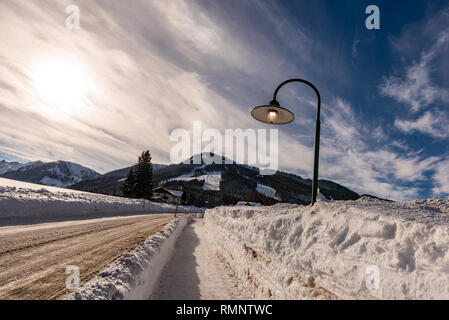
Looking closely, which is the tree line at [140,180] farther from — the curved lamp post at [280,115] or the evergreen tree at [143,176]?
the curved lamp post at [280,115]

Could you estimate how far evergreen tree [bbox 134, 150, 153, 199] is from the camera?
49.8 metres

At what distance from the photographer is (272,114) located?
19.4 ft

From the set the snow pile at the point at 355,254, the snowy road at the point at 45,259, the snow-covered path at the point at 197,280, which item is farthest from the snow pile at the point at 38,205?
the snow pile at the point at 355,254

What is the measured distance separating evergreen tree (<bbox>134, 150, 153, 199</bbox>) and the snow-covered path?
146 ft

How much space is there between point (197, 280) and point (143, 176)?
156ft

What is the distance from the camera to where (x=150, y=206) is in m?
39.0

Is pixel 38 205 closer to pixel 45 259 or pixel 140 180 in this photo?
pixel 45 259

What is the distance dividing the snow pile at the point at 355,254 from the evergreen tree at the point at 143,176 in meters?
49.0

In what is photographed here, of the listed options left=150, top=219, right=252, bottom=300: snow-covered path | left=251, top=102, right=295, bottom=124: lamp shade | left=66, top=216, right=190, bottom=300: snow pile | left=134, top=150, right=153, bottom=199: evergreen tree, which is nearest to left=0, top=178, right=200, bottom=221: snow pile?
left=150, top=219, right=252, bottom=300: snow-covered path

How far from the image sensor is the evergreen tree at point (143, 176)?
163 feet

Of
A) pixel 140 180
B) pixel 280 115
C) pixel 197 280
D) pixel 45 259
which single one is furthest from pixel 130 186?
pixel 280 115

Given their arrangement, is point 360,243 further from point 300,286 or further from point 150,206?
point 150,206

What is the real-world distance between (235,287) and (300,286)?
9.61 feet

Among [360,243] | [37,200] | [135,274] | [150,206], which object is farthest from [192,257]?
[150,206]
